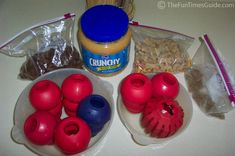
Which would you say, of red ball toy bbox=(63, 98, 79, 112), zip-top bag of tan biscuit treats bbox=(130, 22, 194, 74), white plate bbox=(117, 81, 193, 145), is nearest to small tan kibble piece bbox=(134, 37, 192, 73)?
zip-top bag of tan biscuit treats bbox=(130, 22, 194, 74)

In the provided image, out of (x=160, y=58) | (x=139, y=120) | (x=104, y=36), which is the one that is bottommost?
(x=139, y=120)

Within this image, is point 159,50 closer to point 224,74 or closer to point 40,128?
point 224,74

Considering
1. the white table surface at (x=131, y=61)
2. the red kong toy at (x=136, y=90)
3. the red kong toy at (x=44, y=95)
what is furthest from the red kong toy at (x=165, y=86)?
the red kong toy at (x=44, y=95)

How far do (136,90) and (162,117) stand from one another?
0.30 feet

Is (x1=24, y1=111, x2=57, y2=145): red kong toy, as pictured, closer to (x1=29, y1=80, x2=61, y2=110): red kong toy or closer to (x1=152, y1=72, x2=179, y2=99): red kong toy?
(x1=29, y1=80, x2=61, y2=110): red kong toy

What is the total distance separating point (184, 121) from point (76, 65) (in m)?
0.35

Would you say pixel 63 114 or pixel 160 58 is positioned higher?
pixel 160 58

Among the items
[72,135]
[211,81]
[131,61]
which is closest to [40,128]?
[72,135]

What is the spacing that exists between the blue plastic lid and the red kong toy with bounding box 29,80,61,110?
17cm

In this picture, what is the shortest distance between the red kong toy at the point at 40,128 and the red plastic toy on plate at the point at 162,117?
232 millimetres

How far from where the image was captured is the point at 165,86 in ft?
2.39

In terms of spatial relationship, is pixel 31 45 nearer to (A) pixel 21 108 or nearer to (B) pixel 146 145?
(A) pixel 21 108

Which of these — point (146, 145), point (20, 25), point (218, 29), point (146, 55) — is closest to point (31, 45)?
point (20, 25)

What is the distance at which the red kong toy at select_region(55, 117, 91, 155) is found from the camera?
619mm
